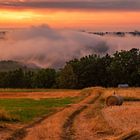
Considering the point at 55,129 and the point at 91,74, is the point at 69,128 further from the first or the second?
the point at 91,74

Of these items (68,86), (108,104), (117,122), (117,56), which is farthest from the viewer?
(117,56)

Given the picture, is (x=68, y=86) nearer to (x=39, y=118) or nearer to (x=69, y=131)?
(x=39, y=118)

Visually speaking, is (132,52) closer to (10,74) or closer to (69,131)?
(10,74)

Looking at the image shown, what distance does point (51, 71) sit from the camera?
14700 centimetres

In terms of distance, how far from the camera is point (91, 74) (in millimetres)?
131500

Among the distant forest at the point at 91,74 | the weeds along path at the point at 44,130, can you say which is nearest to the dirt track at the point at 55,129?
the weeds along path at the point at 44,130

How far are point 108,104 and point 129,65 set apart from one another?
78.3 m

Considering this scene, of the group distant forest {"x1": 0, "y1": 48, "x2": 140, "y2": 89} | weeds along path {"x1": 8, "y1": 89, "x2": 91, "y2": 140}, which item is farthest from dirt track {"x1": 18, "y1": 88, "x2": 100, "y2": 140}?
distant forest {"x1": 0, "y1": 48, "x2": 140, "y2": 89}

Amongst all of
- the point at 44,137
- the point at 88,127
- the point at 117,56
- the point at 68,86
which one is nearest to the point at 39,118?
the point at 88,127

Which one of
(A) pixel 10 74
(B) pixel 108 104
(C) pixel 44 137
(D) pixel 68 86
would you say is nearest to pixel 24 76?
(A) pixel 10 74

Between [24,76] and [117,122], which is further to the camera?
[24,76]

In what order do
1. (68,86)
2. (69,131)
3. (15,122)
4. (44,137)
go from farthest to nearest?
(68,86), (15,122), (69,131), (44,137)

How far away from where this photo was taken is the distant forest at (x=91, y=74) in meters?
128

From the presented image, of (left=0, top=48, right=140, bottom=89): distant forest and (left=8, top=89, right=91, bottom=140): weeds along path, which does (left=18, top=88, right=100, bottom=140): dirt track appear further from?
(left=0, top=48, right=140, bottom=89): distant forest
